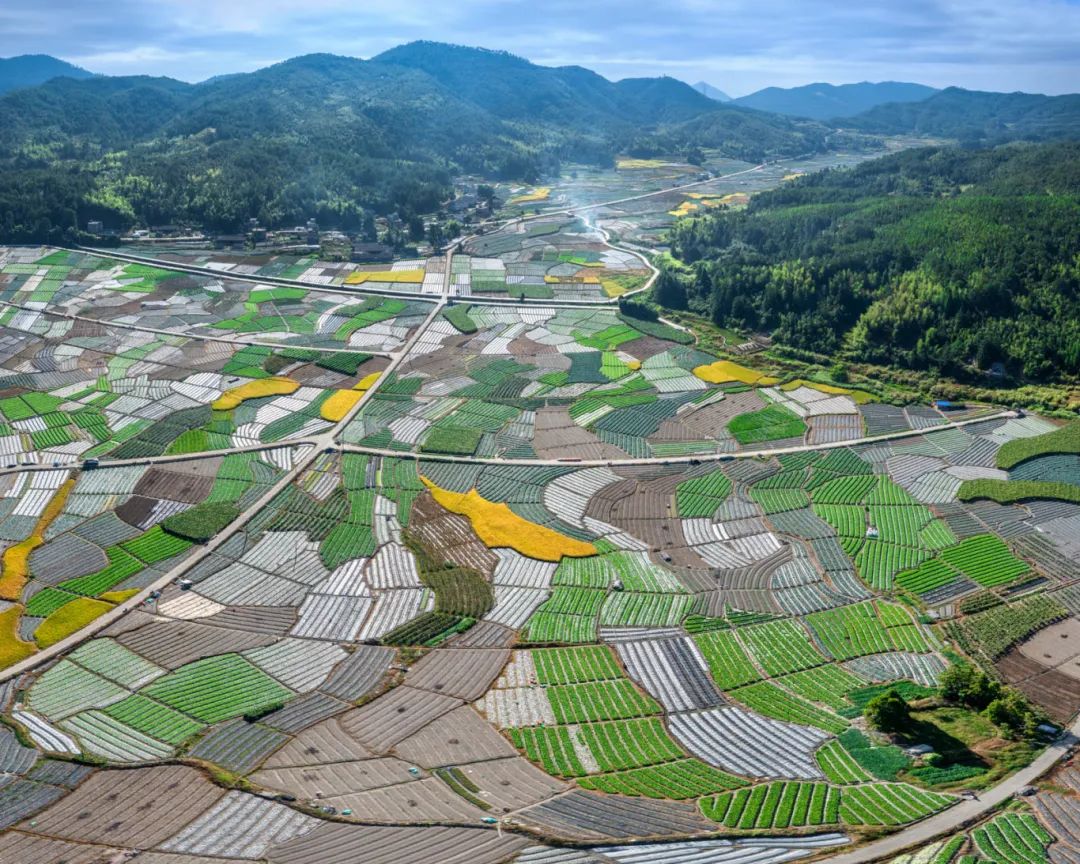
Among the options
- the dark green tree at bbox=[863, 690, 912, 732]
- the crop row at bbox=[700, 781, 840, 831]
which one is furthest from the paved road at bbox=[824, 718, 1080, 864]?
the dark green tree at bbox=[863, 690, 912, 732]

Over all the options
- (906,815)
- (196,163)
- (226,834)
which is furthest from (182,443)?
(196,163)

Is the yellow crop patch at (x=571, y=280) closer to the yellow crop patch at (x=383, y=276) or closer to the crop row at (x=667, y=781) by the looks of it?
the yellow crop patch at (x=383, y=276)

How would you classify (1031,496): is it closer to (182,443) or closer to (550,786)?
(550,786)

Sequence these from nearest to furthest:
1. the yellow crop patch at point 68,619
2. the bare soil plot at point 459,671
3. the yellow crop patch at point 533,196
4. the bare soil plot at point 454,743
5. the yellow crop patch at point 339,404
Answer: the bare soil plot at point 454,743
the bare soil plot at point 459,671
the yellow crop patch at point 68,619
the yellow crop patch at point 339,404
the yellow crop patch at point 533,196

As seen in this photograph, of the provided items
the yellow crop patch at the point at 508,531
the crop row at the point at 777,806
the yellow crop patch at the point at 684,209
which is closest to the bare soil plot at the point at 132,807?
the crop row at the point at 777,806

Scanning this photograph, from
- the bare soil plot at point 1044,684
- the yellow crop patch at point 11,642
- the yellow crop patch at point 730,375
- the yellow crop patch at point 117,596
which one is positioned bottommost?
the bare soil plot at point 1044,684

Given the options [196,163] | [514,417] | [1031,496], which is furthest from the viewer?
[196,163]
